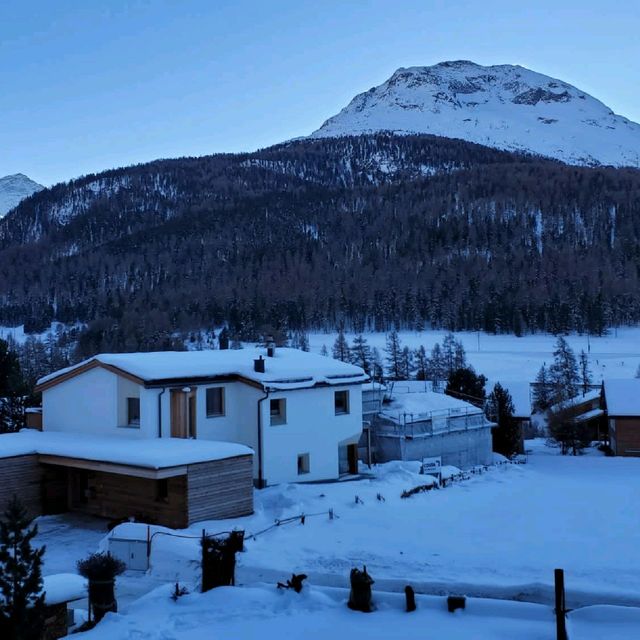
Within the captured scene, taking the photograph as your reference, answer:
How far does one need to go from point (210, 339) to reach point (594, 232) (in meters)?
102

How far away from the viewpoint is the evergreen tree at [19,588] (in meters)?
7.37

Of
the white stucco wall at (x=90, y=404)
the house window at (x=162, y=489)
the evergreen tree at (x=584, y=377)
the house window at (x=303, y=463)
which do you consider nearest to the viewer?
the house window at (x=162, y=489)

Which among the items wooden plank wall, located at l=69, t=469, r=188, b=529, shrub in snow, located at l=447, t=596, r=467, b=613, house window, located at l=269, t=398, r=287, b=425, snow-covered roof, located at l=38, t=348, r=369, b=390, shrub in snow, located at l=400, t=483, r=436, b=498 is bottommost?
shrub in snow, located at l=400, t=483, r=436, b=498

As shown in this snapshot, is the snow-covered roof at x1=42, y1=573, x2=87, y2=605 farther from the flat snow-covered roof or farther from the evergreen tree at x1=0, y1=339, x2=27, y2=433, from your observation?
the flat snow-covered roof

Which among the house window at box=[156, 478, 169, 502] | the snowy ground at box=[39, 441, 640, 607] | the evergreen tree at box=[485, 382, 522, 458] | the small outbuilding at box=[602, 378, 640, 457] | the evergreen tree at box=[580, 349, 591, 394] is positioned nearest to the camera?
the snowy ground at box=[39, 441, 640, 607]

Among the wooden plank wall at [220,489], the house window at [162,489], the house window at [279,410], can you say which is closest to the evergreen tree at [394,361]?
the house window at [279,410]

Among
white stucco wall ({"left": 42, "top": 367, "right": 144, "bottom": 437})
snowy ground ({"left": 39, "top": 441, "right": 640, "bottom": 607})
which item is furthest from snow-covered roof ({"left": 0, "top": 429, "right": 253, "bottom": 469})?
snowy ground ({"left": 39, "top": 441, "right": 640, "bottom": 607})

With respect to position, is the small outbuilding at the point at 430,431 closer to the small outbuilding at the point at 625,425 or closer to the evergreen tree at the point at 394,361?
the small outbuilding at the point at 625,425

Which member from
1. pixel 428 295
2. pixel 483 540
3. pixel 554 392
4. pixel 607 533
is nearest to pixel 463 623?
pixel 483 540

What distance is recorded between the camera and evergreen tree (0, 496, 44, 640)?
7371 mm

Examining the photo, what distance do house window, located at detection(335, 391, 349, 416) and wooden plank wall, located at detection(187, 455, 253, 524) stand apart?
636cm

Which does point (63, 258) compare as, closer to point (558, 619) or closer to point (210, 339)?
point (210, 339)

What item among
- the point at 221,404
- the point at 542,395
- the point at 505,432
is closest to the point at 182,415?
the point at 221,404

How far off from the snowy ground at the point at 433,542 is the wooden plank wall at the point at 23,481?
800 mm
